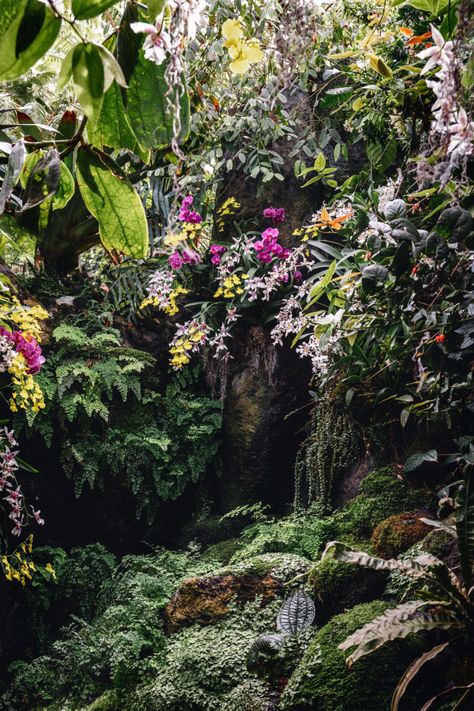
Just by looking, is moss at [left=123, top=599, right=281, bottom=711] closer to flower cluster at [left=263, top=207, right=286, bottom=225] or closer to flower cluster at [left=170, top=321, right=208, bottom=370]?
flower cluster at [left=170, top=321, right=208, bottom=370]

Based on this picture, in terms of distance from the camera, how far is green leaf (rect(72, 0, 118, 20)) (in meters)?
0.40

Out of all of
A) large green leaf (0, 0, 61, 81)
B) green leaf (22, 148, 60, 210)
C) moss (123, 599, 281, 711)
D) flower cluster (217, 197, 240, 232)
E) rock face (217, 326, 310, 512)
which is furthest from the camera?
flower cluster (217, 197, 240, 232)

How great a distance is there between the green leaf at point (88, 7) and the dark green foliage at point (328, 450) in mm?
2998

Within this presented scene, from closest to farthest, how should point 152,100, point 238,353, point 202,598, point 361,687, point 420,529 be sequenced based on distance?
point 152,100 < point 361,687 < point 420,529 < point 202,598 < point 238,353

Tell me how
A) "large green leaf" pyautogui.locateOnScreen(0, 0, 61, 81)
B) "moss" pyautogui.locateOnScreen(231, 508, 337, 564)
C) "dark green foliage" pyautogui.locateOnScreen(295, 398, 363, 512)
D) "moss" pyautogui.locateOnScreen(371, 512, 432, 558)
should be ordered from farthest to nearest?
"dark green foliage" pyautogui.locateOnScreen(295, 398, 363, 512)
"moss" pyautogui.locateOnScreen(231, 508, 337, 564)
"moss" pyautogui.locateOnScreen(371, 512, 432, 558)
"large green leaf" pyautogui.locateOnScreen(0, 0, 61, 81)

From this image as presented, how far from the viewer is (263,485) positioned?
4.20 m

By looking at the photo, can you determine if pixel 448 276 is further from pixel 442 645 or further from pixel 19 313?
pixel 19 313

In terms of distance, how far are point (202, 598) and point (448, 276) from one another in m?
2.03

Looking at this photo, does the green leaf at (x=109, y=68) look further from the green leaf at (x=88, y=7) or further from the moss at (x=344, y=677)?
the moss at (x=344, y=677)

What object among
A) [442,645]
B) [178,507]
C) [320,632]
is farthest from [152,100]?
[178,507]

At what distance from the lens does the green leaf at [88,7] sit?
1.31 feet

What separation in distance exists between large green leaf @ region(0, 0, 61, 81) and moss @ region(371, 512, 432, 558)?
262 cm

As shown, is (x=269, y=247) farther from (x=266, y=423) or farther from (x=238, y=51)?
(x=238, y=51)

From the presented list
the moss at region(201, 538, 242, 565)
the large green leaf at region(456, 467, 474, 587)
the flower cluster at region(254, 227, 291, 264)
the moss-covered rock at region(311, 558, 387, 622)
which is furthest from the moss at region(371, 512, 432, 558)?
the flower cluster at region(254, 227, 291, 264)
